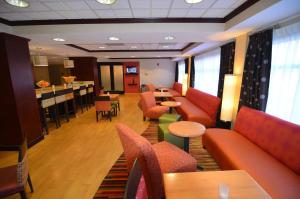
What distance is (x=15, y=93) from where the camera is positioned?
112 inches

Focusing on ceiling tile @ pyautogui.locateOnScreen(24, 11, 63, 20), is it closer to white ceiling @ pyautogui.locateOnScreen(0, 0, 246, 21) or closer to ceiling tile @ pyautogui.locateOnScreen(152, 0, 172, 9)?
white ceiling @ pyautogui.locateOnScreen(0, 0, 246, 21)

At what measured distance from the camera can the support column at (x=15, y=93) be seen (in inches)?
107

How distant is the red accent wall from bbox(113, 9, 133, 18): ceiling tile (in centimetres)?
755

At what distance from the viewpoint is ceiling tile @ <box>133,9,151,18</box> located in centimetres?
235

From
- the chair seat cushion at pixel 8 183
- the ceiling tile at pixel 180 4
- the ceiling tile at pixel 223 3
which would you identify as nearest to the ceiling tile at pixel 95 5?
the ceiling tile at pixel 180 4

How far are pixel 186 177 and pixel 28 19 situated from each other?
11.8ft

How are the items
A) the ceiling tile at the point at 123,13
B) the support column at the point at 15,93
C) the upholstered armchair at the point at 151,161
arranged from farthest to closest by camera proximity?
the support column at the point at 15,93
the ceiling tile at the point at 123,13
the upholstered armchair at the point at 151,161

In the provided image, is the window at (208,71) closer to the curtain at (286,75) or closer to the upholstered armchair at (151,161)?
the curtain at (286,75)

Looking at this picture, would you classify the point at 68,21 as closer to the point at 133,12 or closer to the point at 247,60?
the point at 133,12

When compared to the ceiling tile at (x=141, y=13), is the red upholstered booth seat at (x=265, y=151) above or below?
below

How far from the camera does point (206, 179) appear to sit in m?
1.17

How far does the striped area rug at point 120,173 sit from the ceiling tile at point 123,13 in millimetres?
2488

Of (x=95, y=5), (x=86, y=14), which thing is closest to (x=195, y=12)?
(x=95, y=5)

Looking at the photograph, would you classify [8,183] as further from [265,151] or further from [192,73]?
[192,73]
